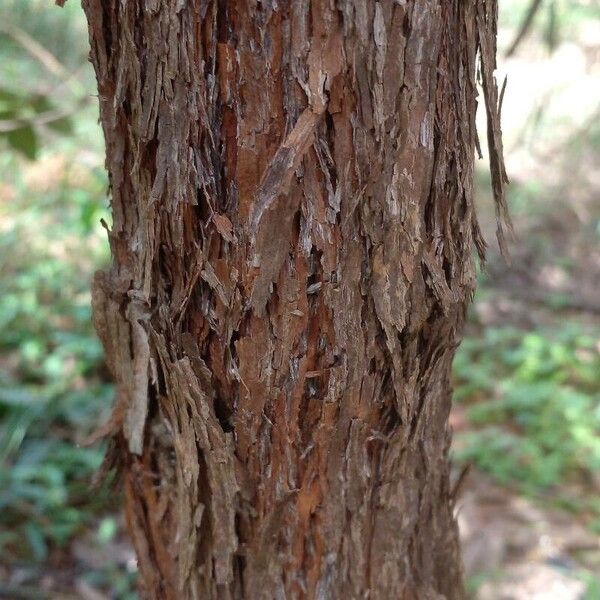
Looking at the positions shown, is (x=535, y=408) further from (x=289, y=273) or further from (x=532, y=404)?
(x=289, y=273)

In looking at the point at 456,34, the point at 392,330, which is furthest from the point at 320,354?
the point at 456,34

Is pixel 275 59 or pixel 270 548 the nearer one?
pixel 275 59

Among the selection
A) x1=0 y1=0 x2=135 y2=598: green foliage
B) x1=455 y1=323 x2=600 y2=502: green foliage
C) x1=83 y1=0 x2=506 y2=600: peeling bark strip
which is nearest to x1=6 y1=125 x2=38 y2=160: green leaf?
x1=0 y1=0 x2=135 y2=598: green foliage

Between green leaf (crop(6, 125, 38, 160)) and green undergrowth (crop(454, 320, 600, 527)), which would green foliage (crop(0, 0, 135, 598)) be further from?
green undergrowth (crop(454, 320, 600, 527))

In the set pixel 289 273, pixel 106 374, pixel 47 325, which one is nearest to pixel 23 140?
pixel 289 273

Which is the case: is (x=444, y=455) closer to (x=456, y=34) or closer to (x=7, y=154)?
(x=456, y=34)

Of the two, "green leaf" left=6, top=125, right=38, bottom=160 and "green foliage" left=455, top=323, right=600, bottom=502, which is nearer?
"green leaf" left=6, top=125, right=38, bottom=160
